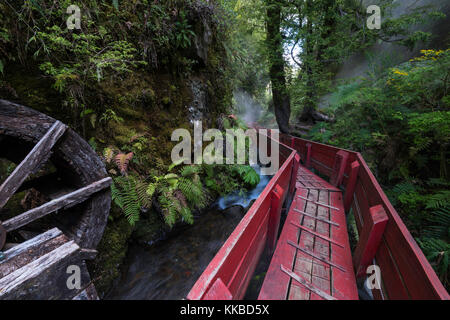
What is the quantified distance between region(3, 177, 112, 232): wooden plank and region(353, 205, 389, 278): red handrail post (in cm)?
363

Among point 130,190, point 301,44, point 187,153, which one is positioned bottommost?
point 130,190

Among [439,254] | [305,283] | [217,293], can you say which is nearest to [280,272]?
[305,283]

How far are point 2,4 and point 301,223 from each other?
5447 millimetres

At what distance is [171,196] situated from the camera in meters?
3.41

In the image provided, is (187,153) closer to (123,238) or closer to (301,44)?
(123,238)

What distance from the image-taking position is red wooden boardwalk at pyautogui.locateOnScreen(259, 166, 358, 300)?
183cm

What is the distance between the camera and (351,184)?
3.41m

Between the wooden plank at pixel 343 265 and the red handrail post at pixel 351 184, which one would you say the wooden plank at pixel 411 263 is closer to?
the wooden plank at pixel 343 265

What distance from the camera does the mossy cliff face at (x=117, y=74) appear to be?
2.45m

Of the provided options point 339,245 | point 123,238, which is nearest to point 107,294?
point 123,238

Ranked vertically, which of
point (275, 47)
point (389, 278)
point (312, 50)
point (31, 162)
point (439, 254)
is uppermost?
point (275, 47)

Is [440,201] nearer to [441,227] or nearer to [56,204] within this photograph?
[441,227]

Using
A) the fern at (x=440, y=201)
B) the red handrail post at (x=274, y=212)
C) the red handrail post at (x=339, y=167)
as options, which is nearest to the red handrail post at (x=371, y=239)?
the red handrail post at (x=274, y=212)

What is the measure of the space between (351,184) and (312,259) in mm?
2038
